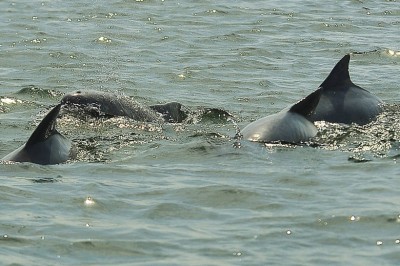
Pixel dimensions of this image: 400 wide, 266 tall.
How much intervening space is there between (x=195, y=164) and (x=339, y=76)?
8.41 feet

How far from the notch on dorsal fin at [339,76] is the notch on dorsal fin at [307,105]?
0.79 m

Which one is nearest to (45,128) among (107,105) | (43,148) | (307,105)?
(43,148)

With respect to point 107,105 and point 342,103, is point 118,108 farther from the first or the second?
point 342,103

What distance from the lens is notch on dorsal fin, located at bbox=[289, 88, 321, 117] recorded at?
1227cm

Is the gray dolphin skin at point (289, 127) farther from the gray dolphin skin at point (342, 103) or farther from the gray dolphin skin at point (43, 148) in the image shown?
the gray dolphin skin at point (43, 148)

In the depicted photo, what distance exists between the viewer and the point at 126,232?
29.1ft

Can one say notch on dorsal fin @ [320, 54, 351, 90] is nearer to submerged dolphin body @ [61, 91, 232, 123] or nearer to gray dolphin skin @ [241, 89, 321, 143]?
gray dolphin skin @ [241, 89, 321, 143]

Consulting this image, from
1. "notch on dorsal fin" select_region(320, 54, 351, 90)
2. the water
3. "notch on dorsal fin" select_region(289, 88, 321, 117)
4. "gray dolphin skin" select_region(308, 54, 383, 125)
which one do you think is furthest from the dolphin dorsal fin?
"notch on dorsal fin" select_region(320, 54, 351, 90)

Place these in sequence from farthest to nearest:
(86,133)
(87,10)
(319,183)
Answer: (87,10) < (86,133) < (319,183)

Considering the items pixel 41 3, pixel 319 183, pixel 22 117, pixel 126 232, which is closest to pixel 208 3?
pixel 41 3

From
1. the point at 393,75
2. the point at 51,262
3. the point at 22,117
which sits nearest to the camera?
the point at 51,262

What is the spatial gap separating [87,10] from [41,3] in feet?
5.27

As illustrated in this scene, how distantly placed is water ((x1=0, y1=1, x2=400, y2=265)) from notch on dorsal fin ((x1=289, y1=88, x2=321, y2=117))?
31 cm

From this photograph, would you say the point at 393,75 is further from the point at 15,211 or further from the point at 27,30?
the point at 15,211
